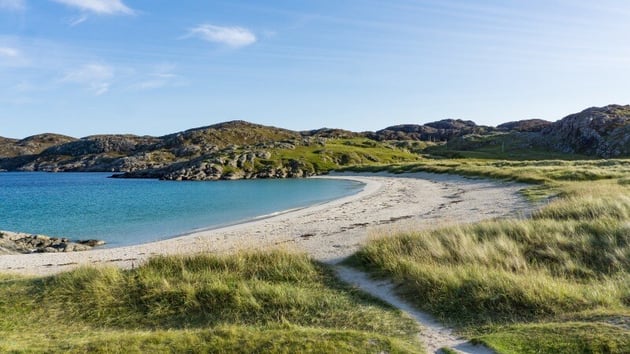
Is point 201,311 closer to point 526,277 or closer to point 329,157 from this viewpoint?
point 526,277

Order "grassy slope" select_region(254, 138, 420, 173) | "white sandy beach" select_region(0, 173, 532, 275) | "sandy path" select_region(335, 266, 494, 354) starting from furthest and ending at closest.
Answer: "grassy slope" select_region(254, 138, 420, 173)
"white sandy beach" select_region(0, 173, 532, 275)
"sandy path" select_region(335, 266, 494, 354)

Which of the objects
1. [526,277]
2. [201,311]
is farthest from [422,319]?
[201,311]

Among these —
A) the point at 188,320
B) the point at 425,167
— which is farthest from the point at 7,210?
the point at 425,167

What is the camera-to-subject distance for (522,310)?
1120 centimetres

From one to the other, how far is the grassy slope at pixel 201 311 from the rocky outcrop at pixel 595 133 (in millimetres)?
144606

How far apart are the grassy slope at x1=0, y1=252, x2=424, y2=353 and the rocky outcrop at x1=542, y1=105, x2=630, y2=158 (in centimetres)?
14461

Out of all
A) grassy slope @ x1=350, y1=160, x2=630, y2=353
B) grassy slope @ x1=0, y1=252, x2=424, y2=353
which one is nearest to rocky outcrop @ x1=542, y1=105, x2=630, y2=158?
grassy slope @ x1=350, y1=160, x2=630, y2=353

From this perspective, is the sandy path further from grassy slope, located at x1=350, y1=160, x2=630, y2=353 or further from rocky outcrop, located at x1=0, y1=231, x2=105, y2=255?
rocky outcrop, located at x1=0, y1=231, x2=105, y2=255

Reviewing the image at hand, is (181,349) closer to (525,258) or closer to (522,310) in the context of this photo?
(522,310)

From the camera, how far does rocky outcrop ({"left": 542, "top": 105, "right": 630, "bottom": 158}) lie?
5295 inches

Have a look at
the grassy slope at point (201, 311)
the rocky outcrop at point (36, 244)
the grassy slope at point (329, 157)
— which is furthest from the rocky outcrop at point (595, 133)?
the grassy slope at point (201, 311)

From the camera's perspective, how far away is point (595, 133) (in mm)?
146375

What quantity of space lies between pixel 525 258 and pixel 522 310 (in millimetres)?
5479

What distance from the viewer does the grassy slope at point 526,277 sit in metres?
9.14
